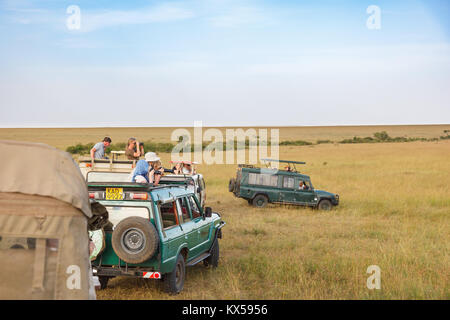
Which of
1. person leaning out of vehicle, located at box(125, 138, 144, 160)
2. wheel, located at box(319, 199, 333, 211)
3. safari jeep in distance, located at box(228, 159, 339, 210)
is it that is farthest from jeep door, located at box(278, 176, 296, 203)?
person leaning out of vehicle, located at box(125, 138, 144, 160)

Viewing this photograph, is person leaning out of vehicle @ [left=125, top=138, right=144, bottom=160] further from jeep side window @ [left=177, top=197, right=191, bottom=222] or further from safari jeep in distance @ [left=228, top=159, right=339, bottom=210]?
safari jeep in distance @ [left=228, top=159, right=339, bottom=210]

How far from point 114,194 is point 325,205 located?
42.2 ft

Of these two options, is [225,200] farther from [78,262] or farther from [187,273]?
[78,262]

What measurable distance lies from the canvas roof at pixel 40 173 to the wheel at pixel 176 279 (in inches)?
155

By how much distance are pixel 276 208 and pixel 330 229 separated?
5052 millimetres

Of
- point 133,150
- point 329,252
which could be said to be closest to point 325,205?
point 329,252

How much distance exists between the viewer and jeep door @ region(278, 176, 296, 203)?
1934 centimetres

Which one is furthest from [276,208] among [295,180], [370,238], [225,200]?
[370,238]

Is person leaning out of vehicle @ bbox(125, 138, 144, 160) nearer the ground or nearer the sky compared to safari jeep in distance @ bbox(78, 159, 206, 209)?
nearer the sky

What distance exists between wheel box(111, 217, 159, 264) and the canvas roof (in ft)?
9.92

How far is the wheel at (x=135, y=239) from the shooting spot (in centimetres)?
698

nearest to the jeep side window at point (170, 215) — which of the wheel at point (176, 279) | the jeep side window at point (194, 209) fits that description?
the wheel at point (176, 279)

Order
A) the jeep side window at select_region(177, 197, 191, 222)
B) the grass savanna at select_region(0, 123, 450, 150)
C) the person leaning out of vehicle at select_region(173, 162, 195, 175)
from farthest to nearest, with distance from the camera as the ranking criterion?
the grass savanna at select_region(0, 123, 450, 150), the person leaning out of vehicle at select_region(173, 162, 195, 175), the jeep side window at select_region(177, 197, 191, 222)

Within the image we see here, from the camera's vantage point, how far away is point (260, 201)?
19500mm
